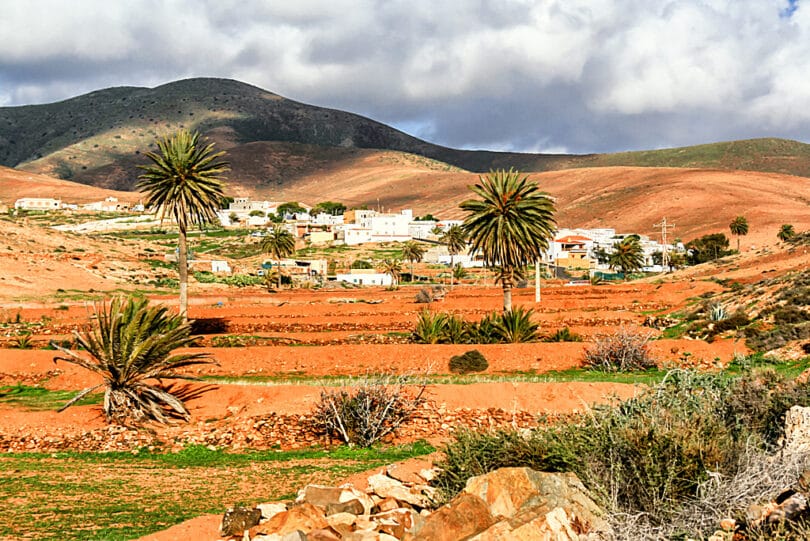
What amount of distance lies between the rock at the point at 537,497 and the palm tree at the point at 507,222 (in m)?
24.2

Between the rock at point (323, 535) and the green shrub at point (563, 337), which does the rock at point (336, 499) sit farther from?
the green shrub at point (563, 337)

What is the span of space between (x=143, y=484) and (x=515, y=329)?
19971mm

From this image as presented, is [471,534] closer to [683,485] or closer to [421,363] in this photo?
[683,485]

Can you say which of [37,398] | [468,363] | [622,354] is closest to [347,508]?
[37,398]

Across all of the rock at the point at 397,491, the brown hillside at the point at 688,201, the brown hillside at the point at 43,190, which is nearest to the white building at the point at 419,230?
the brown hillside at the point at 688,201

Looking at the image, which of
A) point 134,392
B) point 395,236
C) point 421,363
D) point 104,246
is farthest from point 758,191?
point 134,392

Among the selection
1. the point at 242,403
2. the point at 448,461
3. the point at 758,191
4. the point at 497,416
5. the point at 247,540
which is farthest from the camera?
the point at 758,191

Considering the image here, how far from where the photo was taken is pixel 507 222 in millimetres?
32469

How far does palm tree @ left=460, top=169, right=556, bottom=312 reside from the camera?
32.5 m

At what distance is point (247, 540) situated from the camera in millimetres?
8727

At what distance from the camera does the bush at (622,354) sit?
80.1 ft

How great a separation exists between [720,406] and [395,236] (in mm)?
117435

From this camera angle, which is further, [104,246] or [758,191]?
[758,191]

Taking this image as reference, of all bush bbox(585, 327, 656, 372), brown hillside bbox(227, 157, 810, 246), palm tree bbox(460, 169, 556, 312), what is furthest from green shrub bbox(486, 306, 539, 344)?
brown hillside bbox(227, 157, 810, 246)
